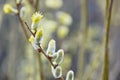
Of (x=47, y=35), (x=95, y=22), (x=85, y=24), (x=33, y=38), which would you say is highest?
(x=33, y=38)

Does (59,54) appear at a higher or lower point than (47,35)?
higher

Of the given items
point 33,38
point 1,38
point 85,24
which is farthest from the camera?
point 1,38

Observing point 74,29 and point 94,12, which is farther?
point 94,12

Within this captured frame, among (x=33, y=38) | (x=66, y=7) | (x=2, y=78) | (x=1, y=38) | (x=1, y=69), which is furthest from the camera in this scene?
(x=66, y=7)

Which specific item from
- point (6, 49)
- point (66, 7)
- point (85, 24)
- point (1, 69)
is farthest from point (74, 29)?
point (85, 24)

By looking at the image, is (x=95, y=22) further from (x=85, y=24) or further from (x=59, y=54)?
(x=59, y=54)

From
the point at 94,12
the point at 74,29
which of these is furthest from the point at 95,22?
the point at 74,29

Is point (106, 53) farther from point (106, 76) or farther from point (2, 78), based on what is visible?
point (2, 78)

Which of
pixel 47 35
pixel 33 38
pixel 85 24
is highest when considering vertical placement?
pixel 33 38

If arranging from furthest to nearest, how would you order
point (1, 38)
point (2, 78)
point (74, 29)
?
point (74, 29), point (1, 38), point (2, 78)
